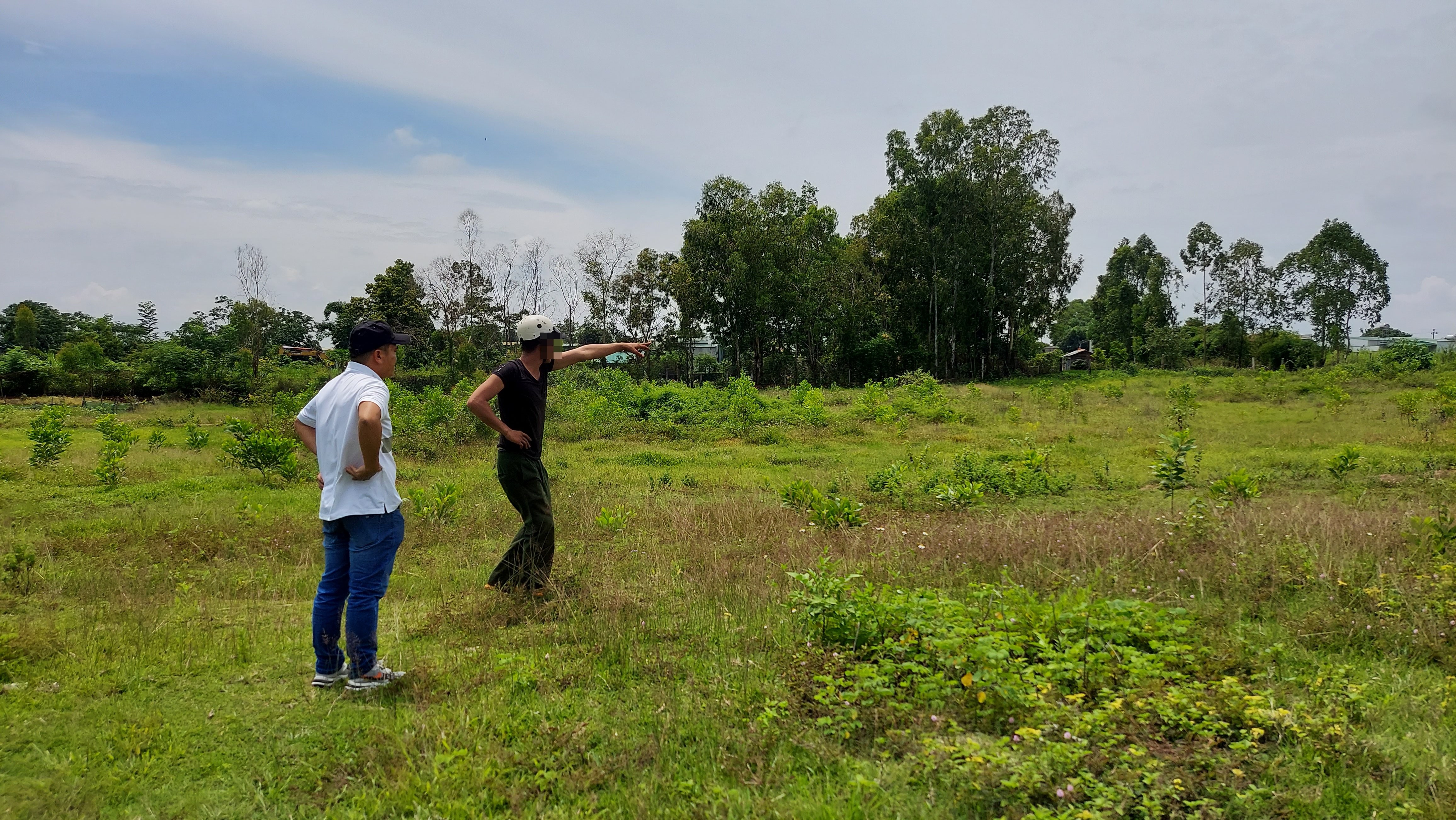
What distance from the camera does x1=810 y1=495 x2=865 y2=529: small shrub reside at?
747 centimetres

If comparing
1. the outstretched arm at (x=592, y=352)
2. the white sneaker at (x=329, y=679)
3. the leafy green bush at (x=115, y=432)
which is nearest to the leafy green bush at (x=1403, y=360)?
the outstretched arm at (x=592, y=352)

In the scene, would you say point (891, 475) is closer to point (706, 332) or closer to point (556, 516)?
point (556, 516)

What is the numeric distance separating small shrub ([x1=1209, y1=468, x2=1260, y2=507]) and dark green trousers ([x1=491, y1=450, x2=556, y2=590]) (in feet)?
21.8

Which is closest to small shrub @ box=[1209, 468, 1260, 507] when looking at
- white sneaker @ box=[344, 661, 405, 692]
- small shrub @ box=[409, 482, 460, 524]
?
white sneaker @ box=[344, 661, 405, 692]

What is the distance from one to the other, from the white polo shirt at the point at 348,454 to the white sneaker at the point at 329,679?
0.80m

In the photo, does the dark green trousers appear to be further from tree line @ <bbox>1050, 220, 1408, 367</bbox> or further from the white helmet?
tree line @ <bbox>1050, 220, 1408, 367</bbox>

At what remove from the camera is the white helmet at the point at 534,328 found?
5.03m

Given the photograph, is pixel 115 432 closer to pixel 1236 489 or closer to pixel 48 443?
pixel 48 443

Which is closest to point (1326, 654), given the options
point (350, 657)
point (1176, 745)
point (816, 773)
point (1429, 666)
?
point (1429, 666)

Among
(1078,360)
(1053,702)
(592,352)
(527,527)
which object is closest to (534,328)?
(592,352)

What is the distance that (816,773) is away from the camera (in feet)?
9.84

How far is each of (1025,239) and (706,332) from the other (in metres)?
19.0

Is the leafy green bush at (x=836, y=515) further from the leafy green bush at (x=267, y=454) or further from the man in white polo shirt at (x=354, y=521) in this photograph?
the leafy green bush at (x=267, y=454)

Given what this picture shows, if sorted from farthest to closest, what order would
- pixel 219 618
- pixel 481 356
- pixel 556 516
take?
Result: 1. pixel 481 356
2. pixel 556 516
3. pixel 219 618
